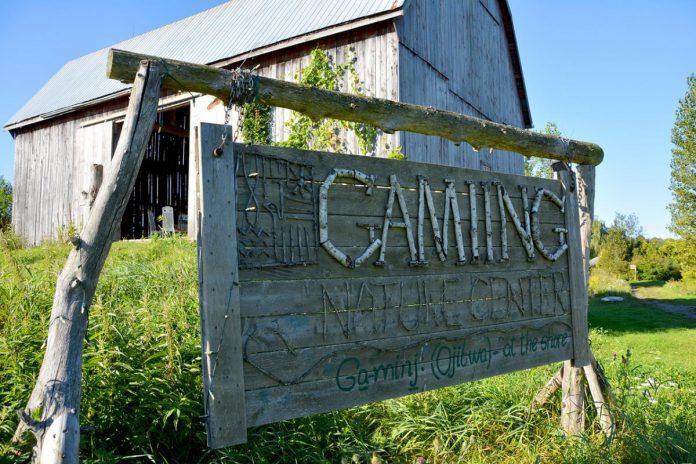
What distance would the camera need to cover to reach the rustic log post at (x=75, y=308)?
2260mm

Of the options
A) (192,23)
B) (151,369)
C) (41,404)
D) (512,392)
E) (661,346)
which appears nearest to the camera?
(41,404)

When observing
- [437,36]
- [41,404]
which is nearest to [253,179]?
[41,404]

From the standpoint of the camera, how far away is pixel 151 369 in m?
3.64

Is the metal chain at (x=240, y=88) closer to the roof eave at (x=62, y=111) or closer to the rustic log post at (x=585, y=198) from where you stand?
the rustic log post at (x=585, y=198)

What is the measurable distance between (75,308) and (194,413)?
4.57 ft

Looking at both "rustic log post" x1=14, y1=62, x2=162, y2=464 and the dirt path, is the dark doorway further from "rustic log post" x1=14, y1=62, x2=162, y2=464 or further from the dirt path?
"rustic log post" x1=14, y1=62, x2=162, y2=464

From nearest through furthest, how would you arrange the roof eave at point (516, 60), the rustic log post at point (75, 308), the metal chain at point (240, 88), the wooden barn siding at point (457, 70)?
the rustic log post at point (75, 308) < the metal chain at point (240, 88) < the wooden barn siding at point (457, 70) < the roof eave at point (516, 60)

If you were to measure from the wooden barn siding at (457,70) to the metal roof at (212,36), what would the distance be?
1.13 m

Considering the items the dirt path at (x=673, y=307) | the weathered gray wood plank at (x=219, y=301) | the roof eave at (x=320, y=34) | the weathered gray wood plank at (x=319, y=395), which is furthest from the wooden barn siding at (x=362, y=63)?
the dirt path at (x=673, y=307)

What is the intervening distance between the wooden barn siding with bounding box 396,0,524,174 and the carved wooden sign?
4.84 meters

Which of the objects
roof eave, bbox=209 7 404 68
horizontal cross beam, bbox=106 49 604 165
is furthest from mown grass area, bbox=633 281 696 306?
horizontal cross beam, bbox=106 49 604 165

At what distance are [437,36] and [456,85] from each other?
1302mm

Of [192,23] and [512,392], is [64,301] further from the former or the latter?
[192,23]

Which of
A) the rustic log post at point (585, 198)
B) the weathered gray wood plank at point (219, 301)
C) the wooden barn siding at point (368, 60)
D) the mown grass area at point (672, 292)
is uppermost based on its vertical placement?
A: the wooden barn siding at point (368, 60)
